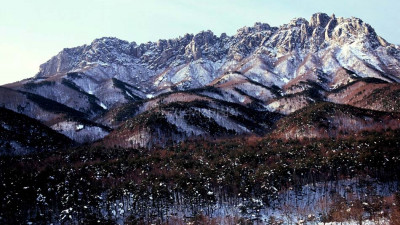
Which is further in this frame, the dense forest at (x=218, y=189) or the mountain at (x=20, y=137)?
the mountain at (x=20, y=137)

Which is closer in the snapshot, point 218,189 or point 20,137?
point 218,189

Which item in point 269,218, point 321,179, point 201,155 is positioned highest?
point 201,155

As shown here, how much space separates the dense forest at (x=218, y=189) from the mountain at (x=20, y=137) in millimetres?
27526

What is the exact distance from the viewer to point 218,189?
110m

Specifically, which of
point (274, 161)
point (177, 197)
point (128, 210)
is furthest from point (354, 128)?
point (128, 210)

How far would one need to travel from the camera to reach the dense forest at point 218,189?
88125mm

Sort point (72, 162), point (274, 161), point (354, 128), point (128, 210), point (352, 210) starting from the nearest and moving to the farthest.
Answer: point (352, 210) < point (128, 210) < point (274, 161) < point (72, 162) < point (354, 128)

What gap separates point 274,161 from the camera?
452 ft

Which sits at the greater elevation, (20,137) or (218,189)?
(20,137)

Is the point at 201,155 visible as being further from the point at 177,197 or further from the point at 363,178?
the point at 363,178

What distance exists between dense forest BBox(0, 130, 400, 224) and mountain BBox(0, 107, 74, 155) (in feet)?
90.3

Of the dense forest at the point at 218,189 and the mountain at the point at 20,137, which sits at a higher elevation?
the mountain at the point at 20,137

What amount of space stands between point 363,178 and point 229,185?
155ft

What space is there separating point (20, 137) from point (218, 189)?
404ft
